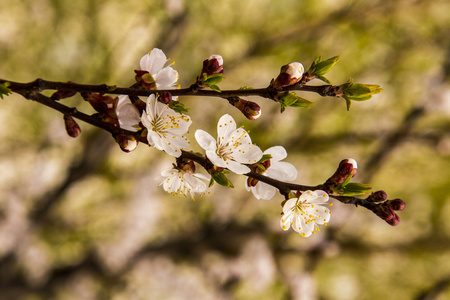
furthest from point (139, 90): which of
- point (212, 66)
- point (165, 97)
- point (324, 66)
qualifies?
point (324, 66)

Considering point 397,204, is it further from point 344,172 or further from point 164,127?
point 164,127

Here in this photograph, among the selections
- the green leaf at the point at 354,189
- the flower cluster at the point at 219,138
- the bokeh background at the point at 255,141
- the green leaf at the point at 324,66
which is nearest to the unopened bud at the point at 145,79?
the flower cluster at the point at 219,138

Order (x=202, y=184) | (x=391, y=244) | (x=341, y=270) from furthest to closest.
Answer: (x=341, y=270), (x=391, y=244), (x=202, y=184)

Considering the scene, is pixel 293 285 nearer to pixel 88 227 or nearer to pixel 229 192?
pixel 229 192

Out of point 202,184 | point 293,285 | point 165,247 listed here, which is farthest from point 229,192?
point 202,184

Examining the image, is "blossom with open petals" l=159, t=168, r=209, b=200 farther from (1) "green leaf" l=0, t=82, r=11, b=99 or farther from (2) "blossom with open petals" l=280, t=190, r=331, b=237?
(1) "green leaf" l=0, t=82, r=11, b=99
